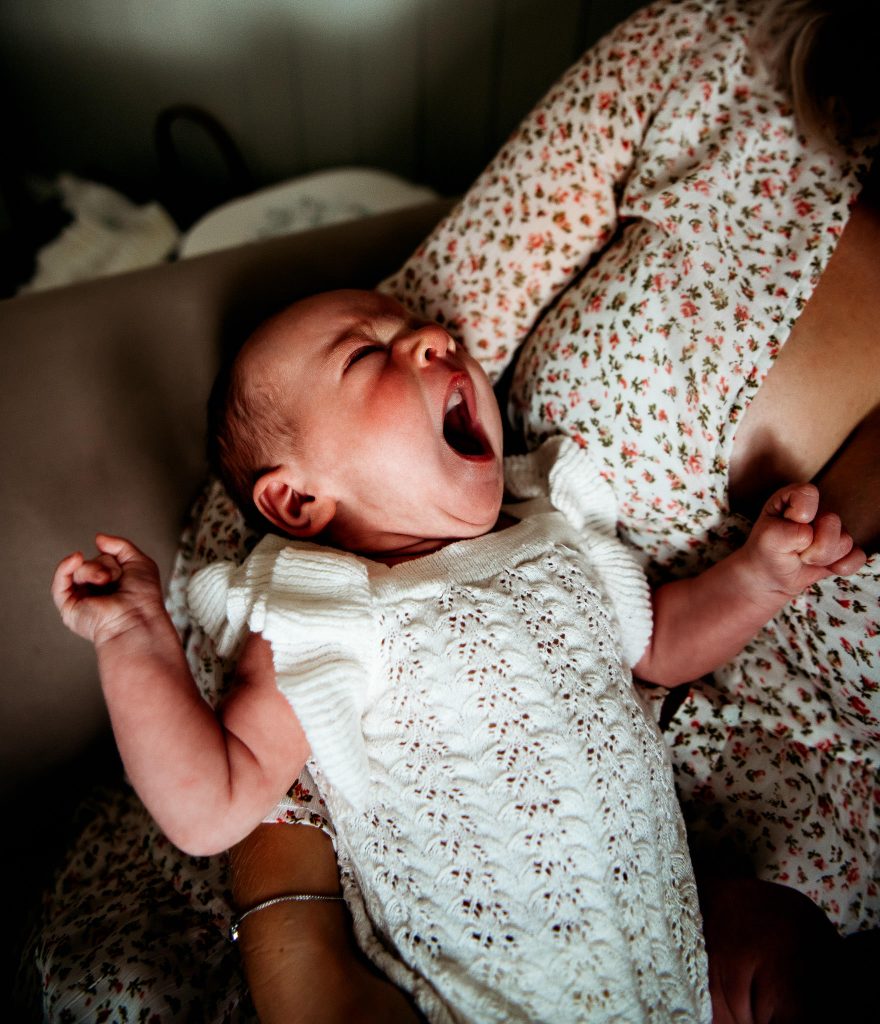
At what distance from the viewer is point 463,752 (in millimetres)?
748

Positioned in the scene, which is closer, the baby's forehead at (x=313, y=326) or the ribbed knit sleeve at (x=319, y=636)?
the ribbed knit sleeve at (x=319, y=636)

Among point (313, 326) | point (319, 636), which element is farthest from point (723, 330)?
point (319, 636)

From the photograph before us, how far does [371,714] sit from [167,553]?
0.44 metres

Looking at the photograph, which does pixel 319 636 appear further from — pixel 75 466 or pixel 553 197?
pixel 553 197

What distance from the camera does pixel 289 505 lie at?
92 cm

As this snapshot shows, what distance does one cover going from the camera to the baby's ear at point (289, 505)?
0.90 m

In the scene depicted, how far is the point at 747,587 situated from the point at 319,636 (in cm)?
53

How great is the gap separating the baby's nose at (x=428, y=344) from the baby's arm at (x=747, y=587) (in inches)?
17.5

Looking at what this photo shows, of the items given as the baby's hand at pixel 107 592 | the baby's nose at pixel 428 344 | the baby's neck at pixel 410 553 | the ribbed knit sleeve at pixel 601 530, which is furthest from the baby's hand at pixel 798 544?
the baby's hand at pixel 107 592

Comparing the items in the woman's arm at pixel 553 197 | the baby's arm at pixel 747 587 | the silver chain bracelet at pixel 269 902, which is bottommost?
the silver chain bracelet at pixel 269 902

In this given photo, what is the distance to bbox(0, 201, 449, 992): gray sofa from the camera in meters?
0.94

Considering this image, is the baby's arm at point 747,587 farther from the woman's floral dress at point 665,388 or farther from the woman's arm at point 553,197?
the woman's arm at point 553,197

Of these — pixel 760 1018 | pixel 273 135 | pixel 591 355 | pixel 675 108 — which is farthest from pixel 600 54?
pixel 760 1018

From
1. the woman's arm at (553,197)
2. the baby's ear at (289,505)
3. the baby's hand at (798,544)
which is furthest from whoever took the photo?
the woman's arm at (553,197)
